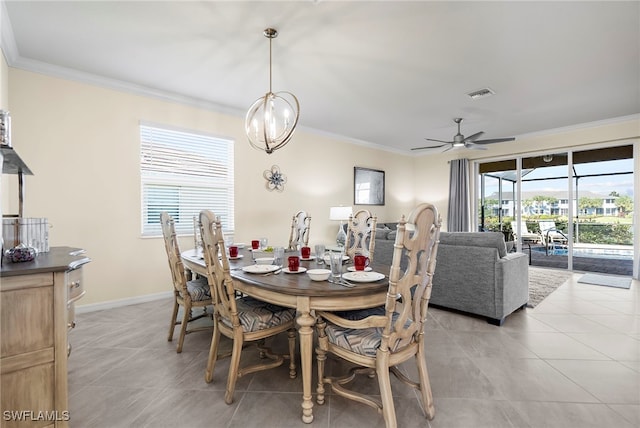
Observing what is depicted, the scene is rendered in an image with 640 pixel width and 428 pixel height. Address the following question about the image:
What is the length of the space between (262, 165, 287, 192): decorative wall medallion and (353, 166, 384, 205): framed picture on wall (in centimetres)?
186

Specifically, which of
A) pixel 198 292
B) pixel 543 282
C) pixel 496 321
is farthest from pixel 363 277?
pixel 543 282

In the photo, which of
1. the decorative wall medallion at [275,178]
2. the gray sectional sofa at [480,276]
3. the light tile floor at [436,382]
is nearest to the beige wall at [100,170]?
the decorative wall medallion at [275,178]

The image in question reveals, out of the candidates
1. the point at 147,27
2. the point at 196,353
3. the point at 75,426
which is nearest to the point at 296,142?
the point at 147,27

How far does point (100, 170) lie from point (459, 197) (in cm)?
653

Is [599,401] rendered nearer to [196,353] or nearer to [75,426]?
[196,353]

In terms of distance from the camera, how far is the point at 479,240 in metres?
2.94

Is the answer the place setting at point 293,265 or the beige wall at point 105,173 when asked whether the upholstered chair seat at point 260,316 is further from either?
the beige wall at point 105,173

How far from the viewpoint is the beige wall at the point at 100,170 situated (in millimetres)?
2904

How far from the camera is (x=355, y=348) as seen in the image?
4.80ft

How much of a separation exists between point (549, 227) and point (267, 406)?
6445 millimetres

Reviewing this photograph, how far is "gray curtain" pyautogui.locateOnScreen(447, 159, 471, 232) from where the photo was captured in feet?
21.1

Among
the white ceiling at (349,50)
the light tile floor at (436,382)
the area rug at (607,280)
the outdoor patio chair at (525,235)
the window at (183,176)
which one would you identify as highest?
the white ceiling at (349,50)

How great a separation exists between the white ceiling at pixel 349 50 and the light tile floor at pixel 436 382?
2.64 m

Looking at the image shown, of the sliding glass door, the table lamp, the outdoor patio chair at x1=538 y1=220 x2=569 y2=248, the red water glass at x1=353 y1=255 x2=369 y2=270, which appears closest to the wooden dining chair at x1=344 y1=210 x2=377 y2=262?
the red water glass at x1=353 y1=255 x2=369 y2=270
